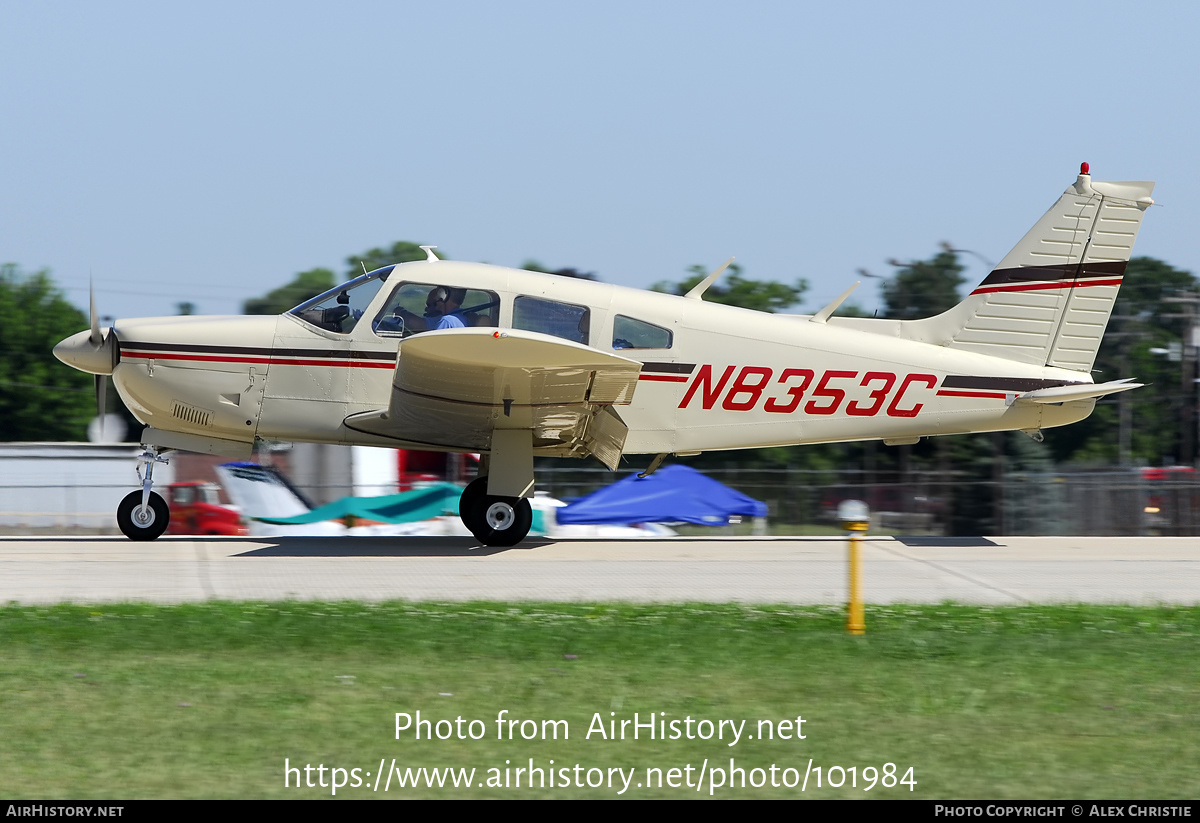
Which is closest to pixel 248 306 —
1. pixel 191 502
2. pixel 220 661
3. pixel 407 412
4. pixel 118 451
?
pixel 118 451

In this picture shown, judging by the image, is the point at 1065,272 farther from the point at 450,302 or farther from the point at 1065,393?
the point at 450,302

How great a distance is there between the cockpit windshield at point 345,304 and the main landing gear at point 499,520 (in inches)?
83.4

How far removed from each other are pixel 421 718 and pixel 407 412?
634 cm

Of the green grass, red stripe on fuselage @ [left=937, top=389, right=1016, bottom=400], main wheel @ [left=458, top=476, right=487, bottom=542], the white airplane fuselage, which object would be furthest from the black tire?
red stripe on fuselage @ [left=937, top=389, right=1016, bottom=400]

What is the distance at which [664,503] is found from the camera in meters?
19.0

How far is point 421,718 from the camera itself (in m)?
5.08

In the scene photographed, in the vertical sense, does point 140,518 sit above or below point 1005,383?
below

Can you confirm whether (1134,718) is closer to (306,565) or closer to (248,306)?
(306,565)

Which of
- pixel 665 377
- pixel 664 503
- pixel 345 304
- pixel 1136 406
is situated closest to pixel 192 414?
pixel 345 304

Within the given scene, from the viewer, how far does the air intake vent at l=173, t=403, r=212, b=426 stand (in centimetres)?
1148

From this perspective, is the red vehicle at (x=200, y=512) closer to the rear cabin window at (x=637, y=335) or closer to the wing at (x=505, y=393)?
the wing at (x=505, y=393)

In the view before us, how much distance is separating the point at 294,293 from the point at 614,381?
6033 cm

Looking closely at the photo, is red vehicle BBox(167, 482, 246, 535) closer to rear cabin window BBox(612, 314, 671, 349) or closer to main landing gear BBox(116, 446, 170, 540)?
main landing gear BBox(116, 446, 170, 540)

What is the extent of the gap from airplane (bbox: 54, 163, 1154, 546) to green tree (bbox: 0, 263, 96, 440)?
46.4m
